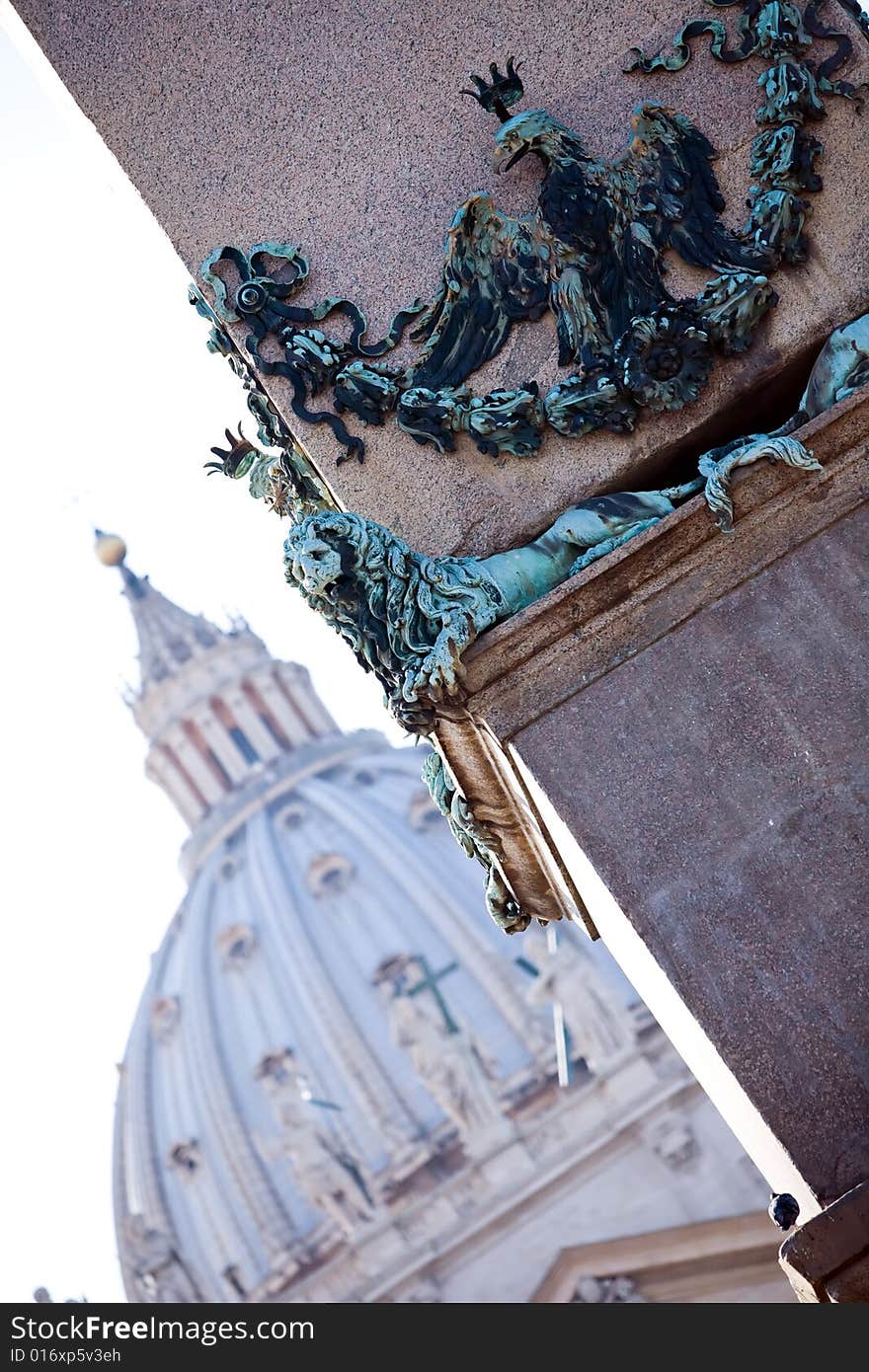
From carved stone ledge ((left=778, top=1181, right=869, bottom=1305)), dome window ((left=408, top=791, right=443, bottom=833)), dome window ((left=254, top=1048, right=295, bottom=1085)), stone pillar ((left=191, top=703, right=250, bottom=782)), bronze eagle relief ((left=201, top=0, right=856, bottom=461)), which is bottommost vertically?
carved stone ledge ((left=778, top=1181, right=869, bottom=1305))

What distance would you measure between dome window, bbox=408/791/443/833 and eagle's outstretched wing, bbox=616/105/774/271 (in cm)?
5422

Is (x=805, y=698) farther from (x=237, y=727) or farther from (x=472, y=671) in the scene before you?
(x=237, y=727)

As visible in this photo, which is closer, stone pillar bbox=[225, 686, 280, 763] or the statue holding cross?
the statue holding cross

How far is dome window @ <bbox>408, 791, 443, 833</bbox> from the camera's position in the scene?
58.6m

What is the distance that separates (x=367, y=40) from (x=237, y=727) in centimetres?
6015

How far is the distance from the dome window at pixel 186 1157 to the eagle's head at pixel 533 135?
2104 inches

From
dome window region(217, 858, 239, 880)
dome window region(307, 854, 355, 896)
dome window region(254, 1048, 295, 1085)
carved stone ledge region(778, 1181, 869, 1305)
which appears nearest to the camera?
carved stone ledge region(778, 1181, 869, 1305)

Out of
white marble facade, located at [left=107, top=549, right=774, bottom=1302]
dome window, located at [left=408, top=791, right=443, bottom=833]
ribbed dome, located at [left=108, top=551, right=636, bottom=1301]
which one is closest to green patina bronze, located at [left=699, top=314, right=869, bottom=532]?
white marble facade, located at [left=107, top=549, right=774, bottom=1302]

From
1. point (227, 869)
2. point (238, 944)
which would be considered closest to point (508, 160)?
point (238, 944)

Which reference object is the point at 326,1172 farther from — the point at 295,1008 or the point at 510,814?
the point at 510,814

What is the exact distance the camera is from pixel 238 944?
58.8m

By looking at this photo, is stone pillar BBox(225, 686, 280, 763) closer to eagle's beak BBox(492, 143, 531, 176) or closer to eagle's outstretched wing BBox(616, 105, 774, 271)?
eagle's beak BBox(492, 143, 531, 176)

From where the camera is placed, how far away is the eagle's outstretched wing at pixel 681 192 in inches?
160
